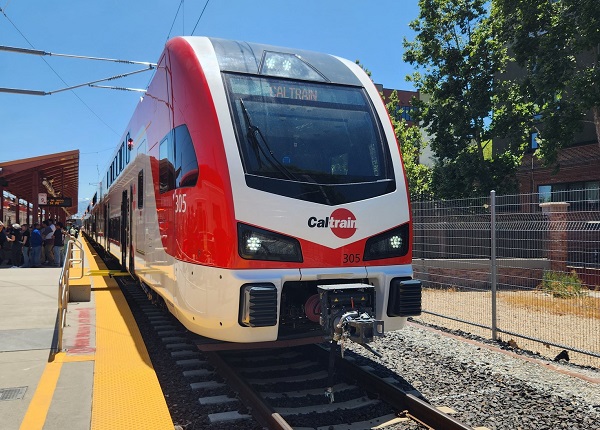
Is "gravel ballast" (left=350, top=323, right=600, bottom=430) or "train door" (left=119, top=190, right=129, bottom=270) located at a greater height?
"train door" (left=119, top=190, right=129, bottom=270)

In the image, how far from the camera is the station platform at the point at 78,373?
400cm

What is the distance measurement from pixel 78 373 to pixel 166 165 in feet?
8.08

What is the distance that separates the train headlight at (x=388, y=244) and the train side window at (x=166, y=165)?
2.30 meters

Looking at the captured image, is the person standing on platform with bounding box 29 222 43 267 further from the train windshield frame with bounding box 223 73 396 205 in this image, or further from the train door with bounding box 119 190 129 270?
the train windshield frame with bounding box 223 73 396 205

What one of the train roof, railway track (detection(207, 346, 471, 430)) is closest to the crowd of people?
railway track (detection(207, 346, 471, 430))

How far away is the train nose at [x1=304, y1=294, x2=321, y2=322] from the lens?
4.85 m

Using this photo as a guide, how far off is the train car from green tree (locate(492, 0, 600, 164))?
40.3 ft

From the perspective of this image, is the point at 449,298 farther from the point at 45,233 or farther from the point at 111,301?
the point at 45,233

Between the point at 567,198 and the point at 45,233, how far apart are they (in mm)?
16550

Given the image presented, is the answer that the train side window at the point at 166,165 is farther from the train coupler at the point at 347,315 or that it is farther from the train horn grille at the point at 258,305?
the train coupler at the point at 347,315

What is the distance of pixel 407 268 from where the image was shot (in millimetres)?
5047

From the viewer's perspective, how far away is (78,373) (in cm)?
504

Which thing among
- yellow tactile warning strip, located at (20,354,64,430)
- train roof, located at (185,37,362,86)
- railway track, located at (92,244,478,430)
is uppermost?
train roof, located at (185,37,362,86)

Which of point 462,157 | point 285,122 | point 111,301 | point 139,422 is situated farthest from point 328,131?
point 462,157
